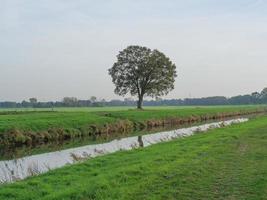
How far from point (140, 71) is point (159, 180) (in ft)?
203

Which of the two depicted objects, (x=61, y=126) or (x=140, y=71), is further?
(x=140, y=71)

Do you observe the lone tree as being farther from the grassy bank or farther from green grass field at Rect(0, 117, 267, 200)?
green grass field at Rect(0, 117, 267, 200)

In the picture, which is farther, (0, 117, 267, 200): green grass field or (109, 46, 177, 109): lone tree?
(109, 46, 177, 109): lone tree

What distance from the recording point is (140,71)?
74312 millimetres

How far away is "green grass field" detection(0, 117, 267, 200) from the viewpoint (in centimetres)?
1116

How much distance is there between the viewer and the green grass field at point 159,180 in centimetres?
1116

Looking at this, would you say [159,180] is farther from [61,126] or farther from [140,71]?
[140,71]

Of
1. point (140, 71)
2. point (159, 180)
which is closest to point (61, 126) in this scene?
point (159, 180)

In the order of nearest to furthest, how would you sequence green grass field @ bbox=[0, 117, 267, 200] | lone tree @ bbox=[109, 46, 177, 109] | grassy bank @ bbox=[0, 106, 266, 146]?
green grass field @ bbox=[0, 117, 267, 200], grassy bank @ bbox=[0, 106, 266, 146], lone tree @ bbox=[109, 46, 177, 109]

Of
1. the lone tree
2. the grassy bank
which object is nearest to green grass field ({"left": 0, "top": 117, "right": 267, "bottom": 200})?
the grassy bank

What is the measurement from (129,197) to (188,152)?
923 centimetres

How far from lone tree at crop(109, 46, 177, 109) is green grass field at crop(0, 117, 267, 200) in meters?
56.6

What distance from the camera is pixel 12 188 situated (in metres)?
12.5

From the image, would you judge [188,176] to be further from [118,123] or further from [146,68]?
[146,68]
